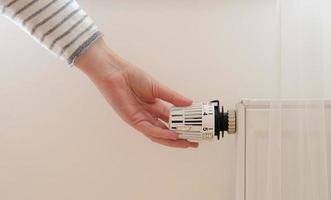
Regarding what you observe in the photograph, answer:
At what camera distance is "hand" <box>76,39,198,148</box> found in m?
0.55

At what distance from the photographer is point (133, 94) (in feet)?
1.96

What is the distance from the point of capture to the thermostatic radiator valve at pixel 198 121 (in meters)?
0.55

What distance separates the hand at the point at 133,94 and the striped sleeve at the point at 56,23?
3cm

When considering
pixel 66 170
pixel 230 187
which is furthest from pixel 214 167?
pixel 66 170

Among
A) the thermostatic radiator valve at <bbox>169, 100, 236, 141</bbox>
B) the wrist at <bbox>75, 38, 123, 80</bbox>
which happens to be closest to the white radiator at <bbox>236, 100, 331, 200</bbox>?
the thermostatic radiator valve at <bbox>169, 100, 236, 141</bbox>

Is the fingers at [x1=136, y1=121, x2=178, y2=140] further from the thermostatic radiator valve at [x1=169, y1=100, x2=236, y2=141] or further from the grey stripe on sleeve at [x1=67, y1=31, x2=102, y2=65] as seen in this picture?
the grey stripe on sleeve at [x1=67, y1=31, x2=102, y2=65]

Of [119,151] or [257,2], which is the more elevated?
[257,2]

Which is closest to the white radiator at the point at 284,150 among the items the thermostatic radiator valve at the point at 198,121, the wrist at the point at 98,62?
the thermostatic radiator valve at the point at 198,121

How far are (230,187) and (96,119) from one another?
0.37 meters

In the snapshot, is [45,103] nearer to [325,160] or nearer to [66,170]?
[66,170]

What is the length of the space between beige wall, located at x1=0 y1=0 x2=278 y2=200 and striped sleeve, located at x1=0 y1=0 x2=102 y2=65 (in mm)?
455

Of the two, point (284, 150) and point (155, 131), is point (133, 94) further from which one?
point (284, 150)

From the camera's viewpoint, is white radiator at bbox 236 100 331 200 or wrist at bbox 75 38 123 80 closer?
wrist at bbox 75 38 123 80

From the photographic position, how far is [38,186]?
3.17 feet
